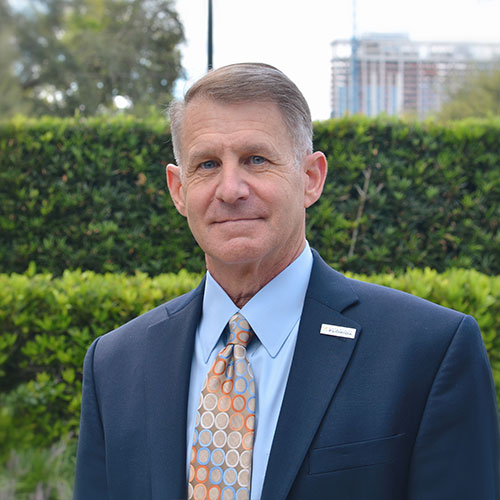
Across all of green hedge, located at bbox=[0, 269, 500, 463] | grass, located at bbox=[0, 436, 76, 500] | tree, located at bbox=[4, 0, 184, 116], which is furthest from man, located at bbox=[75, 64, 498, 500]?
tree, located at bbox=[4, 0, 184, 116]

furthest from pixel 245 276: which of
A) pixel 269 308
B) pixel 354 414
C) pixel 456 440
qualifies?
pixel 456 440

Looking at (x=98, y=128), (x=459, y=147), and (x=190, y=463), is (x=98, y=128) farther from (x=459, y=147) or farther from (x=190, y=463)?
(x=190, y=463)

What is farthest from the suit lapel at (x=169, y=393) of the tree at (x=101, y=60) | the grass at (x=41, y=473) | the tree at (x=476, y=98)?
the tree at (x=476, y=98)

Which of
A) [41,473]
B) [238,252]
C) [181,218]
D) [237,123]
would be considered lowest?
[41,473]

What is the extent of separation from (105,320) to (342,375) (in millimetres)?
3069

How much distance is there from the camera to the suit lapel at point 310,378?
159cm

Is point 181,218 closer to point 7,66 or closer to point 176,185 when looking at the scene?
point 176,185

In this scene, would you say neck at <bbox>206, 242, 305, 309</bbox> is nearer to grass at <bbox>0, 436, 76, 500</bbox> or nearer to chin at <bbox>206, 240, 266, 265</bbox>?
chin at <bbox>206, 240, 266, 265</bbox>

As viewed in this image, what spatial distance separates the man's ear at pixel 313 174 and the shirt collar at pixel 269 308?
6.6 inches

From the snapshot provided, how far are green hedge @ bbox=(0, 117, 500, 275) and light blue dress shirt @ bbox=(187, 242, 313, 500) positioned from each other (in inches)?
180

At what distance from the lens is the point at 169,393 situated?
1.85 m

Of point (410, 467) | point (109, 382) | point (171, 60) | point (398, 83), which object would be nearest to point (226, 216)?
point (109, 382)

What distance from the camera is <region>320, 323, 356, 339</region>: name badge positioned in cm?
177

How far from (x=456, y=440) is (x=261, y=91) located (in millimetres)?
1099
